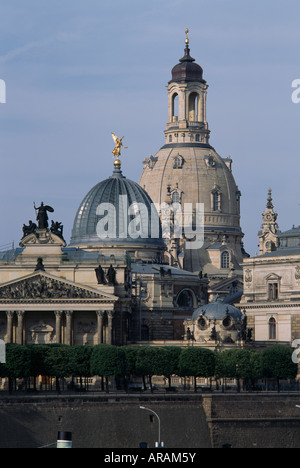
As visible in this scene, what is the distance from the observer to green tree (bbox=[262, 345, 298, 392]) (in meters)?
125

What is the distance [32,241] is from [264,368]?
29115 millimetres

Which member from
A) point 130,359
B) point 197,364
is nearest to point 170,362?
point 197,364

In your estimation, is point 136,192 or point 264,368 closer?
point 264,368

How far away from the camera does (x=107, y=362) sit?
392ft

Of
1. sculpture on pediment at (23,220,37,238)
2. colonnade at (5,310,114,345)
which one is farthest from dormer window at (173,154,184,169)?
colonnade at (5,310,114,345)

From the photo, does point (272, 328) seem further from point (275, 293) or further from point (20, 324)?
point (20, 324)

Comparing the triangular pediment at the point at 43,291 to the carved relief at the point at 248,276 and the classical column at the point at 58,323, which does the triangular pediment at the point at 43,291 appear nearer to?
the classical column at the point at 58,323

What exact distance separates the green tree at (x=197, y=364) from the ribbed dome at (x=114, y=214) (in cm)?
4495

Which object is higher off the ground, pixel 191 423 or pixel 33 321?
pixel 33 321

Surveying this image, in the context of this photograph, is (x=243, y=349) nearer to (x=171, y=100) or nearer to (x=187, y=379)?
(x=187, y=379)

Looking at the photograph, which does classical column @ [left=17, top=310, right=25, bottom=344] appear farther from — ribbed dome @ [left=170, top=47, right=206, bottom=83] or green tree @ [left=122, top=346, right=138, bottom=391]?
ribbed dome @ [left=170, top=47, right=206, bottom=83]

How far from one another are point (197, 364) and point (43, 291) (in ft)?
69.8
